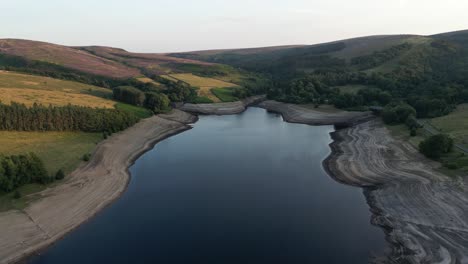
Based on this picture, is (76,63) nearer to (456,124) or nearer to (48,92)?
(48,92)

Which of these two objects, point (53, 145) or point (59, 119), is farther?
point (59, 119)

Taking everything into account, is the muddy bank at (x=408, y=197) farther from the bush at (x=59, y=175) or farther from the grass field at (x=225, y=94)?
the grass field at (x=225, y=94)

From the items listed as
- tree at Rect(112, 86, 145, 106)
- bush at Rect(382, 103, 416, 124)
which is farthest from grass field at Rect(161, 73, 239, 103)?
bush at Rect(382, 103, 416, 124)

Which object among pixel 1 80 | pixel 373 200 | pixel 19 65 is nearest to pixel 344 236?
pixel 373 200

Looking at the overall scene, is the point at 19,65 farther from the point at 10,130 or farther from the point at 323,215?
the point at 323,215

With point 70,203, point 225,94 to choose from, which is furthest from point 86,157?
point 225,94

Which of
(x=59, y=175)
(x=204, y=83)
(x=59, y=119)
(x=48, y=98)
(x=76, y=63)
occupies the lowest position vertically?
(x=59, y=175)
